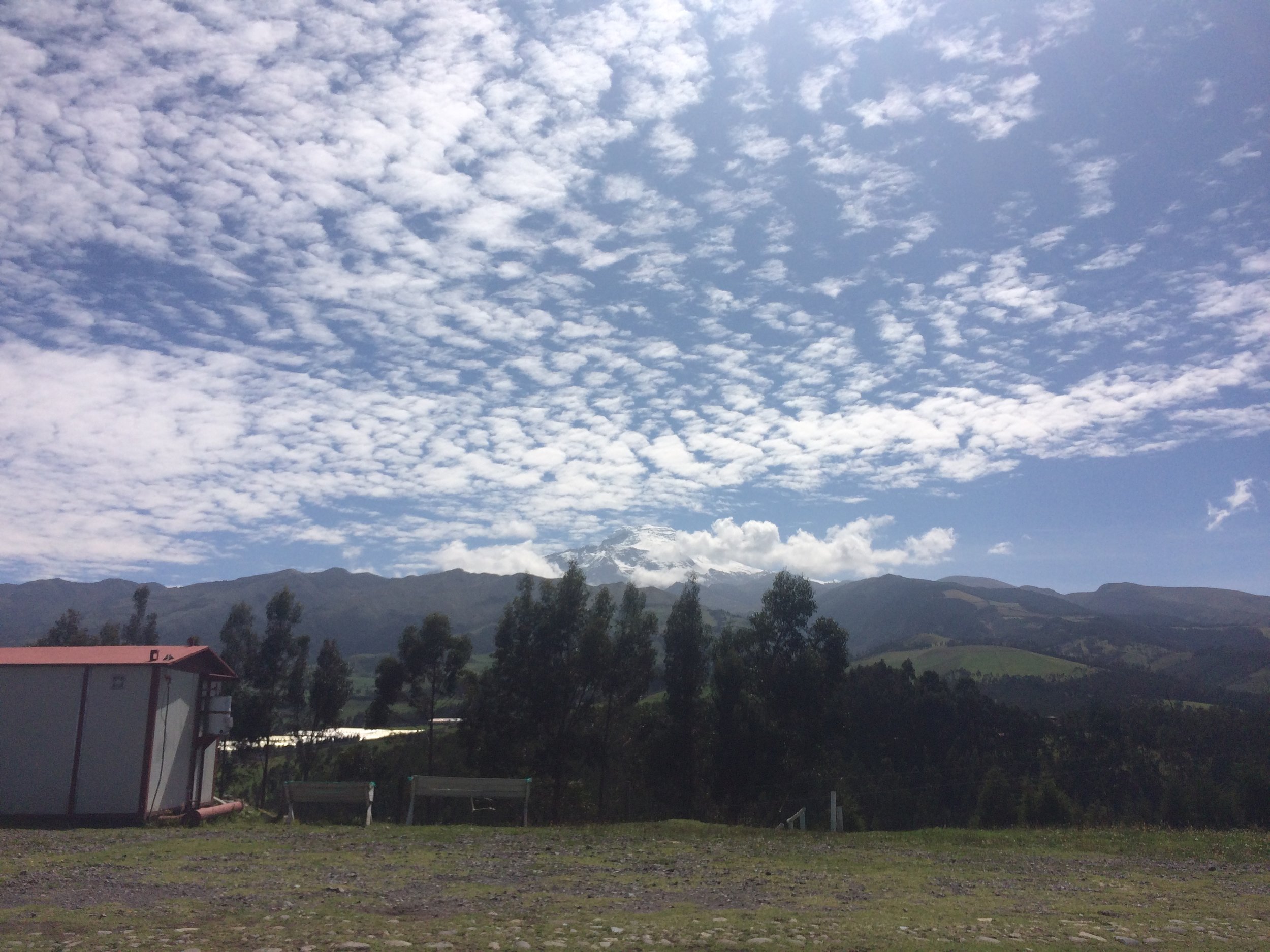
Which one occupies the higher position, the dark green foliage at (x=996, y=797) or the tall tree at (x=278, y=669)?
the tall tree at (x=278, y=669)

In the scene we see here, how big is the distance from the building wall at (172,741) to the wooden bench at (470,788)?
786 cm

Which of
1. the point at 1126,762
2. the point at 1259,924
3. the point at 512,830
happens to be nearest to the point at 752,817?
the point at 512,830

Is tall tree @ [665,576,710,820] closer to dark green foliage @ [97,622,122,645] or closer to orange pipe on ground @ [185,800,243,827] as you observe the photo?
orange pipe on ground @ [185,800,243,827]

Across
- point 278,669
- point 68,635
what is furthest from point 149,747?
point 68,635

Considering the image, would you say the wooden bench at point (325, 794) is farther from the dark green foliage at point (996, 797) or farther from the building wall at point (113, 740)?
the dark green foliage at point (996, 797)

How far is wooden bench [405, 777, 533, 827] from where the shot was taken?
23469mm

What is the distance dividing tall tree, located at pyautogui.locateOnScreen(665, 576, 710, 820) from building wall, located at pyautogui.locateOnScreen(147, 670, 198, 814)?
2339cm

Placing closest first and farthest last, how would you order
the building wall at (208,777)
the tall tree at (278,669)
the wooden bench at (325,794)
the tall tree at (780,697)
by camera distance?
the wooden bench at (325,794) < the building wall at (208,777) < the tall tree at (780,697) < the tall tree at (278,669)

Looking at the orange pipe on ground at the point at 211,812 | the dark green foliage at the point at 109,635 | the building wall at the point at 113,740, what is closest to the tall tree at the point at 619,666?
the orange pipe on ground at the point at 211,812

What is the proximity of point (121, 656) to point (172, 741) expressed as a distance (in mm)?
3138

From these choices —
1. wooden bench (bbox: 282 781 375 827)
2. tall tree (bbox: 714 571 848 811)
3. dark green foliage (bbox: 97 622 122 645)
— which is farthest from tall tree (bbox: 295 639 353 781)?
wooden bench (bbox: 282 781 375 827)

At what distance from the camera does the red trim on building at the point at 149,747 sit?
23.3 meters

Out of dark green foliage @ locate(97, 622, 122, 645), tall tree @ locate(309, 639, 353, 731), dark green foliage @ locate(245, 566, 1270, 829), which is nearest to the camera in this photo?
dark green foliage @ locate(245, 566, 1270, 829)

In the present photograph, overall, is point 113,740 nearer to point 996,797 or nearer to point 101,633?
point 996,797
